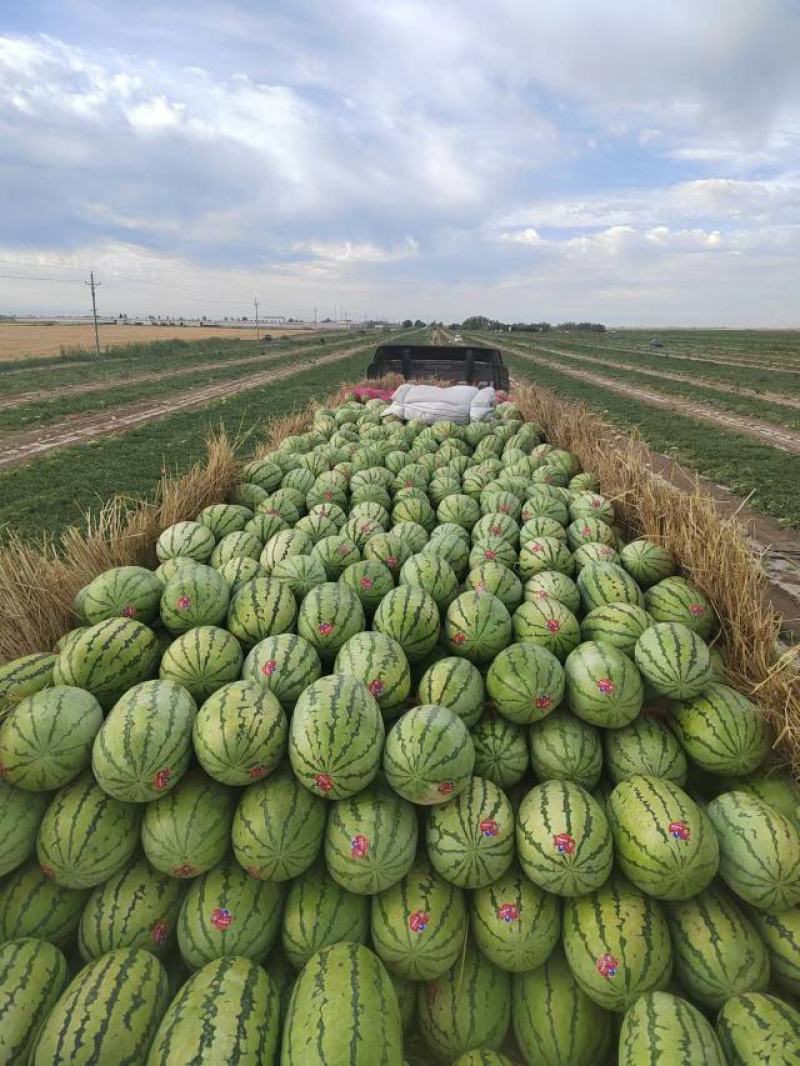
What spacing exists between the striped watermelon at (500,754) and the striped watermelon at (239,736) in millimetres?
796

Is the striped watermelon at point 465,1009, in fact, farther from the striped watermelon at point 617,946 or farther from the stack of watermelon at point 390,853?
the striped watermelon at point 617,946

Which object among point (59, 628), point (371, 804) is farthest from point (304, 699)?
point (59, 628)

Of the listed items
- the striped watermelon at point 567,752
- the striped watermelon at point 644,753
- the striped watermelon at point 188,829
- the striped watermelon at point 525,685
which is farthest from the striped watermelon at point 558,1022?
the striped watermelon at point 188,829

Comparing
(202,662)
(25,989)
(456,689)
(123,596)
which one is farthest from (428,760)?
(123,596)

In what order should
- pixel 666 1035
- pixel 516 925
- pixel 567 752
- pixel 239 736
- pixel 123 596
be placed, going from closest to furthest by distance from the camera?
pixel 666 1035
pixel 516 925
pixel 239 736
pixel 567 752
pixel 123 596

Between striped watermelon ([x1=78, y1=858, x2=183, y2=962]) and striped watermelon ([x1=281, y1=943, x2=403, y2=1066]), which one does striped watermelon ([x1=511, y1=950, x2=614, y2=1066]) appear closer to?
striped watermelon ([x1=281, y1=943, x2=403, y2=1066])

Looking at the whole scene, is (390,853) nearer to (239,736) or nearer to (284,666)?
(239,736)

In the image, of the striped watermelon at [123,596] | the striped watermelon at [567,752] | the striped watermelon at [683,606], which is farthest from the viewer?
the striped watermelon at [683,606]

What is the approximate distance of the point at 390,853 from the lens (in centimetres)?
194

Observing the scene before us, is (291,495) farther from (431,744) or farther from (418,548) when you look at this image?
(431,744)

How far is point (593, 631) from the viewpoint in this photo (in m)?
2.83

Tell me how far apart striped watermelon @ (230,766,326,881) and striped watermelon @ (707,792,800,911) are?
1.43 meters

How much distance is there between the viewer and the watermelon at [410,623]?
273 cm

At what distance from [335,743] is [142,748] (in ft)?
2.22
